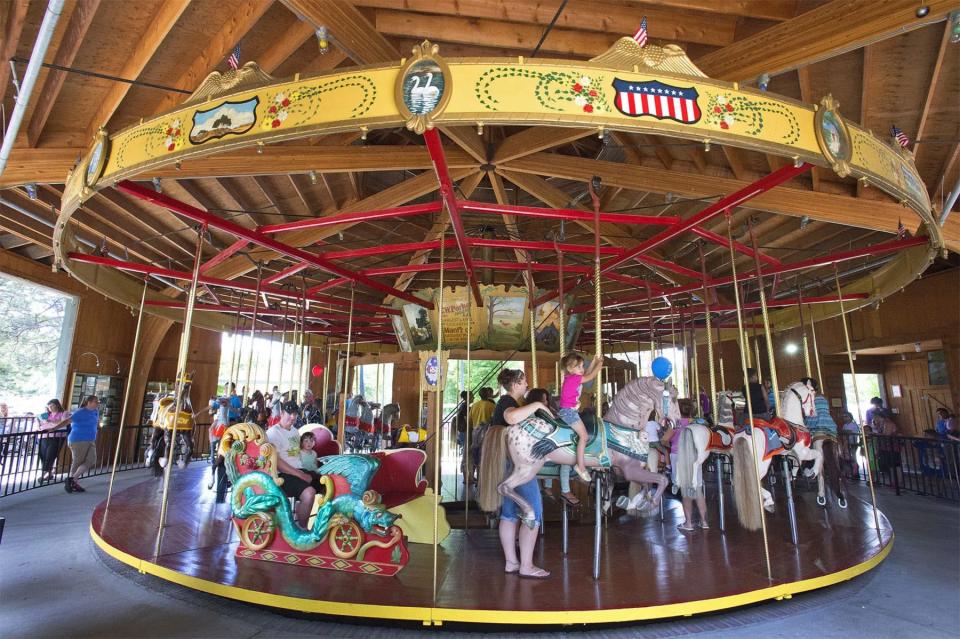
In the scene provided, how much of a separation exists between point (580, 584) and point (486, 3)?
439 cm

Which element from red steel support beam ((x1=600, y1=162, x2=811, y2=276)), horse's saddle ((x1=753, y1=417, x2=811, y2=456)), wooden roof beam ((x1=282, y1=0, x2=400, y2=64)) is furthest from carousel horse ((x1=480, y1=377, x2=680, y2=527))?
wooden roof beam ((x1=282, y1=0, x2=400, y2=64))

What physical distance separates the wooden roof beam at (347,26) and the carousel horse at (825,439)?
577 centimetres

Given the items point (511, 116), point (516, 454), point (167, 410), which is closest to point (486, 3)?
point (511, 116)

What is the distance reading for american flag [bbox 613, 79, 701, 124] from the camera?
8.23 feet

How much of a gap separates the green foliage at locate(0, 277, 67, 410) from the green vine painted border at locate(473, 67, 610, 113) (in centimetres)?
1785

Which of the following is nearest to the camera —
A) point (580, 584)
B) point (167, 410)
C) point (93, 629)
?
point (93, 629)

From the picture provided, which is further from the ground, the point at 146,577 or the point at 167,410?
→ the point at 167,410

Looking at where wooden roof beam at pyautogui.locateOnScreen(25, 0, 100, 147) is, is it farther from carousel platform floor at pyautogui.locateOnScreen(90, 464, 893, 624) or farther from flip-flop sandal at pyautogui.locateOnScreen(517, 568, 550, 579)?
flip-flop sandal at pyautogui.locateOnScreen(517, 568, 550, 579)

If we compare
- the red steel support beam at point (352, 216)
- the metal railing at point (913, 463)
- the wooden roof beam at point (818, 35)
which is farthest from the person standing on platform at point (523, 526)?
the metal railing at point (913, 463)

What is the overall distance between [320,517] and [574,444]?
1.97 metres

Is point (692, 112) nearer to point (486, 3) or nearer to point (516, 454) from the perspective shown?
point (486, 3)

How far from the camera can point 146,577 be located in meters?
3.80

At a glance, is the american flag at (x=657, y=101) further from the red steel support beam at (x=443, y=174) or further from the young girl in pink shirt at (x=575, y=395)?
the young girl in pink shirt at (x=575, y=395)

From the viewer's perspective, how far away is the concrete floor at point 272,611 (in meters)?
2.97
